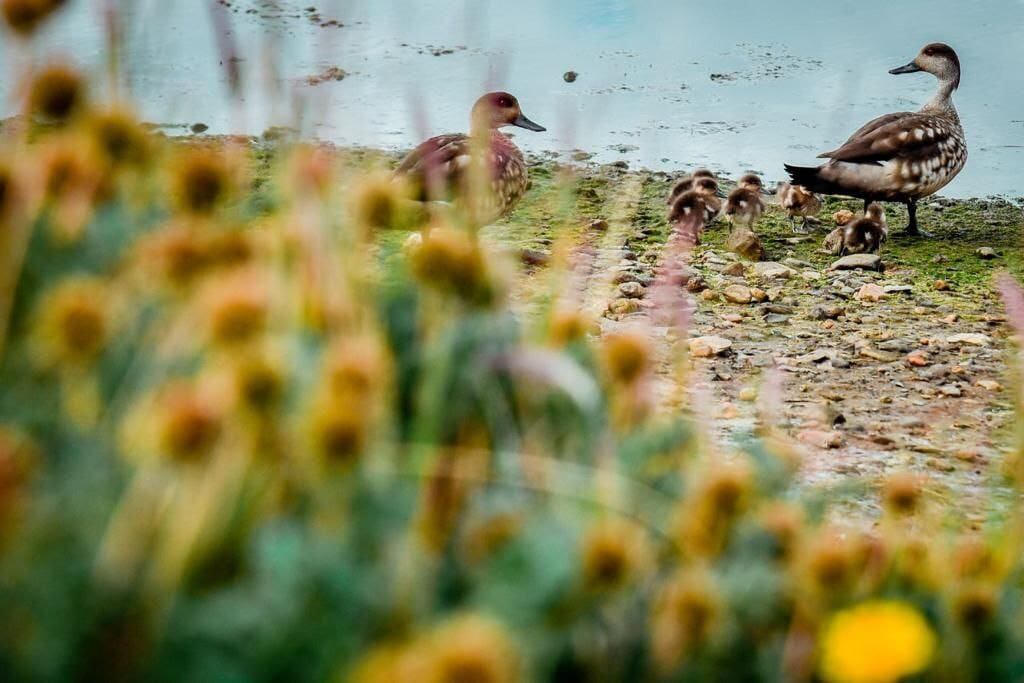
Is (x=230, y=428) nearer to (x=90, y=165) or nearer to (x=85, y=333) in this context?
(x=85, y=333)

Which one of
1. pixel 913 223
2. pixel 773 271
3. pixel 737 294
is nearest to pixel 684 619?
pixel 737 294

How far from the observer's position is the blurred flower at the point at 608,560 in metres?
0.88

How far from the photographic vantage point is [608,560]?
880mm

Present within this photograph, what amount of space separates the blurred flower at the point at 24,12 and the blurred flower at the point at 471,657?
2.49 feet

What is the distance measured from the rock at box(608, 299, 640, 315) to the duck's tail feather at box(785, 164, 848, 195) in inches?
74.6

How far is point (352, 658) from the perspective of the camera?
0.82m

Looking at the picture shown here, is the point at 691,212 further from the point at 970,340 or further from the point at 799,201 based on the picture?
the point at 970,340

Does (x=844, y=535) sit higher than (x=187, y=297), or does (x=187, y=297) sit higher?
(x=187, y=297)

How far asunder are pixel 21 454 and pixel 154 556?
12cm

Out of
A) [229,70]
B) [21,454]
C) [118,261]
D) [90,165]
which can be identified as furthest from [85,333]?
[229,70]

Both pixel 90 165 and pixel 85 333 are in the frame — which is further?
pixel 90 165

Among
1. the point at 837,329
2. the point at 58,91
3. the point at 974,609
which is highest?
the point at 58,91

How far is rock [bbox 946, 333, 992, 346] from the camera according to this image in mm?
4195

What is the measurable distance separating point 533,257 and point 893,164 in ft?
7.26
